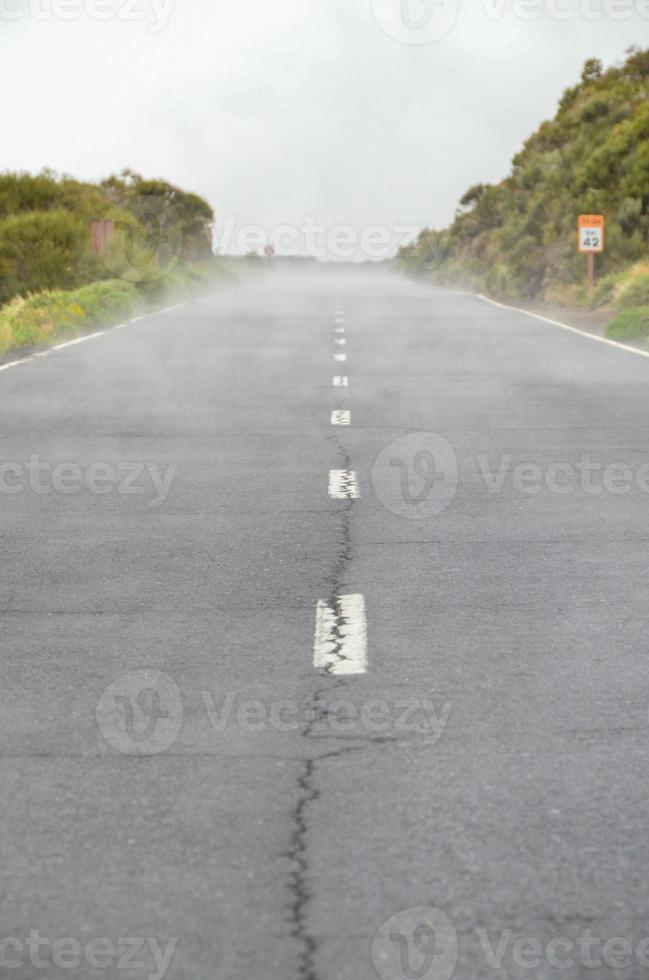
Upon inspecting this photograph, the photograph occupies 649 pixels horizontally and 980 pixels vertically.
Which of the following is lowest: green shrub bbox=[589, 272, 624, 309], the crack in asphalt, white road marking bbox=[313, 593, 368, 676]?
green shrub bbox=[589, 272, 624, 309]

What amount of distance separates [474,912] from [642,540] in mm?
5163

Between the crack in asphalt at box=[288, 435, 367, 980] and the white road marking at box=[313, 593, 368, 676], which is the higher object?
the crack in asphalt at box=[288, 435, 367, 980]

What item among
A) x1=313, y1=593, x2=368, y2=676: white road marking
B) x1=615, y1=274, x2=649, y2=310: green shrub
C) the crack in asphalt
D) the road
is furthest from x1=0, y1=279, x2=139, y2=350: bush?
the crack in asphalt

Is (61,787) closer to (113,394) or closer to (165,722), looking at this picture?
(165,722)

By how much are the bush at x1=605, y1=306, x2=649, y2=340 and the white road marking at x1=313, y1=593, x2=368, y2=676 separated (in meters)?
19.5

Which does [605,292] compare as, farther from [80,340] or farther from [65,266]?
[80,340]

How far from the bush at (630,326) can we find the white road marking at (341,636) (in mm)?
19462

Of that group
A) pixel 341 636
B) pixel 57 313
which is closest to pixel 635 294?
pixel 57 313

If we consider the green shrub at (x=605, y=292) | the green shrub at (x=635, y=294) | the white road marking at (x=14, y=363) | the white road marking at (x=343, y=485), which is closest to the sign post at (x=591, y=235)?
the green shrub at (x=605, y=292)

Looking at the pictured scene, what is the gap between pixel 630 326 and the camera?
2647cm

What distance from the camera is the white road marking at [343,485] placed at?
10.3 meters

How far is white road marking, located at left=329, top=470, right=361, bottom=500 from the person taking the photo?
1030cm

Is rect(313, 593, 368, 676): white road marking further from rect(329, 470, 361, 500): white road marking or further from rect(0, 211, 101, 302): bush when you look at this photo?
rect(0, 211, 101, 302): bush

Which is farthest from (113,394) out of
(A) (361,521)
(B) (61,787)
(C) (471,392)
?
(B) (61,787)
